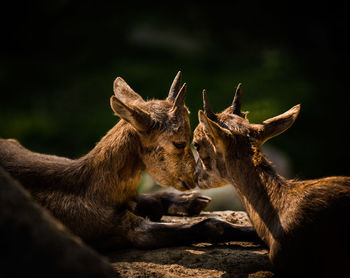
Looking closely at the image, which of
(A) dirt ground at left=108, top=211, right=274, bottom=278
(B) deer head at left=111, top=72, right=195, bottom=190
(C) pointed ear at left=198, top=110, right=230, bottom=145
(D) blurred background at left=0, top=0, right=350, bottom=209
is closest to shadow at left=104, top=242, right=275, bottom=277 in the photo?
(A) dirt ground at left=108, top=211, right=274, bottom=278

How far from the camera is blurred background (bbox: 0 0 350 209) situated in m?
9.35

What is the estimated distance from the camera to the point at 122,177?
398cm

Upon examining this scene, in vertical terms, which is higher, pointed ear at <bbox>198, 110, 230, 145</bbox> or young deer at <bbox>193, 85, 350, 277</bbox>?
pointed ear at <bbox>198, 110, 230, 145</bbox>

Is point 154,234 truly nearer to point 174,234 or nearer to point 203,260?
point 174,234

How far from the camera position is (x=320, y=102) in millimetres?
9781

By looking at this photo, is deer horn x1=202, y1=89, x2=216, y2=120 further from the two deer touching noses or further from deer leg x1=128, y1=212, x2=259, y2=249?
deer leg x1=128, y1=212, x2=259, y2=249

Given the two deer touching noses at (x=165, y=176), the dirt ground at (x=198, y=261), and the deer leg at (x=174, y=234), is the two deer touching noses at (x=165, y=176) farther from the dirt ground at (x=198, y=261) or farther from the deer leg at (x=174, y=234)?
the dirt ground at (x=198, y=261)

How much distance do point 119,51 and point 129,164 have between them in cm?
1021

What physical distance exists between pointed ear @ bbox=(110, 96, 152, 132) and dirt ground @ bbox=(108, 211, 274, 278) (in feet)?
4.09

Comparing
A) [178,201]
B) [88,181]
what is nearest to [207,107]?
[88,181]

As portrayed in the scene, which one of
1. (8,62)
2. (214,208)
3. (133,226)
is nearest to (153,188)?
(214,208)

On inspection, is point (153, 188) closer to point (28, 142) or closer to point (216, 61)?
point (28, 142)

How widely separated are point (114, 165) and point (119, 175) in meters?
0.12

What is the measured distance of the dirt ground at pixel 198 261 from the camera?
3.26 m
